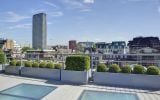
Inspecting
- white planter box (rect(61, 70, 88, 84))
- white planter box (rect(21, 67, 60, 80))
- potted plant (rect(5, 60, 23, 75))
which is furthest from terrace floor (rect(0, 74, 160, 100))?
potted plant (rect(5, 60, 23, 75))

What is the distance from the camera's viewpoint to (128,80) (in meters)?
8.23

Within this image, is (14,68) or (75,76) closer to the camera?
(75,76)

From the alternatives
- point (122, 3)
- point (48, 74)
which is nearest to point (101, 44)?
point (122, 3)

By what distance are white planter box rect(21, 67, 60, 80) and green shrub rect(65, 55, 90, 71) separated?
72 centimetres

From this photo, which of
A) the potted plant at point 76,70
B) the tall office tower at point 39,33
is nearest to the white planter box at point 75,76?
the potted plant at point 76,70

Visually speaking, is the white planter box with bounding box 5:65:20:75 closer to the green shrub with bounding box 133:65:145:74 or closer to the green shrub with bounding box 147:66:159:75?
the green shrub with bounding box 133:65:145:74

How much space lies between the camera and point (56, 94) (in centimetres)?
684

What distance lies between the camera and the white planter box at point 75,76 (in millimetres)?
8680

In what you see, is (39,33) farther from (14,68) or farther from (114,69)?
(114,69)

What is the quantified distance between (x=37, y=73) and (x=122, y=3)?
685 cm

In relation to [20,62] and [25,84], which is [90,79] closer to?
[25,84]

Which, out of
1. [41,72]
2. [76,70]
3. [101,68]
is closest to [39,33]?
[41,72]

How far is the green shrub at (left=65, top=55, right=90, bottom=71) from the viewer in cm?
887

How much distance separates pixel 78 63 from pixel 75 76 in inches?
21.8
